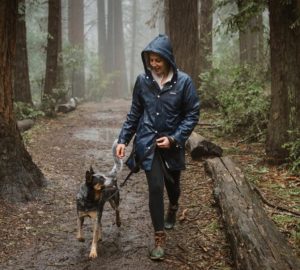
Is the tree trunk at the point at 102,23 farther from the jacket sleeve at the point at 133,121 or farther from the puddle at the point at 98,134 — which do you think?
the jacket sleeve at the point at 133,121

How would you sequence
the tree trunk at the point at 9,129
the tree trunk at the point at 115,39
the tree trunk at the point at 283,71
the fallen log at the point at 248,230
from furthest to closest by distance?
the tree trunk at the point at 115,39 < the tree trunk at the point at 283,71 < the tree trunk at the point at 9,129 < the fallen log at the point at 248,230

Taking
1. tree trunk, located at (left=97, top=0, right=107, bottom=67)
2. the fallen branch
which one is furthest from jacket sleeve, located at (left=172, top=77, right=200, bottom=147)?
tree trunk, located at (left=97, top=0, right=107, bottom=67)

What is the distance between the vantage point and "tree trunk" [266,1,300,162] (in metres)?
7.75

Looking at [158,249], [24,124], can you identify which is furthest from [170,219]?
[24,124]

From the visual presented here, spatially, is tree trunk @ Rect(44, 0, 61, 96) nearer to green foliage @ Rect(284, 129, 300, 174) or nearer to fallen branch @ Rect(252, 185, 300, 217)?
green foliage @ Rect(284, 129, 300, 174)

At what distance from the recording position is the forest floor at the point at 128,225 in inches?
205

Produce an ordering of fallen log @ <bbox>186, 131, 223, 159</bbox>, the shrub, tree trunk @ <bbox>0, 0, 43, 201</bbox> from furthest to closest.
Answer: the shrub, fallen log @ <bbox>186, 131, 223, 159</bbox>, tree trunk @ <bbox>0, 0, 43, 201</bbox>

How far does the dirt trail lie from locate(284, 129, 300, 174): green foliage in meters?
1.45

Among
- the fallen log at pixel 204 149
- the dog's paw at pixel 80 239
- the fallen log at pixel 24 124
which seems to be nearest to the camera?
the dog's paw at pixel 80 239

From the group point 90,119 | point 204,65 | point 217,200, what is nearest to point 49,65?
point 90,119

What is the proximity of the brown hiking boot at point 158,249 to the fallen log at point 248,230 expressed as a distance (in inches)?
30.1

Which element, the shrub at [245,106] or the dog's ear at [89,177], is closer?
the dog's ear at [89,177]

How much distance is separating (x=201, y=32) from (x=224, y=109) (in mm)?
8484

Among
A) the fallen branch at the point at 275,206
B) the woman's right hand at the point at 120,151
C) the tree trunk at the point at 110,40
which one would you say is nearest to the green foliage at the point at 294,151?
the fallen branch at the point at 275,206
